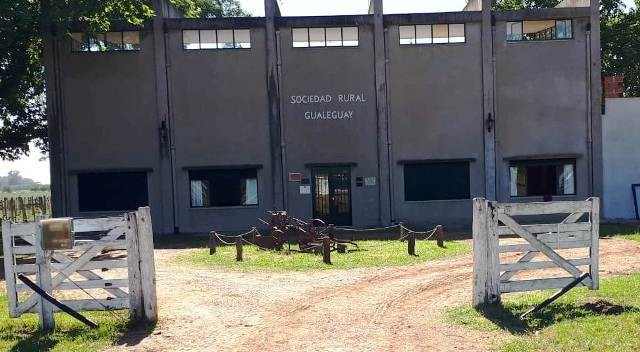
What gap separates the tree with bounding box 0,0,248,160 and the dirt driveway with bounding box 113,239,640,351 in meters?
10.5

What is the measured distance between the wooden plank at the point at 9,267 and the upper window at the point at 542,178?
18251 mm

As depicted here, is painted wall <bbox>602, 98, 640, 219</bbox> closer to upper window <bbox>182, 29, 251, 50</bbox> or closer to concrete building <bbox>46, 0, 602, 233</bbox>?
concrete building <bbox>46, 0, 602, 233</bbox>

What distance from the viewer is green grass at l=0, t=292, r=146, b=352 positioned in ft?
23.0

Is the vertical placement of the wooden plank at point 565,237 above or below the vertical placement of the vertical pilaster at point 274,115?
A: below

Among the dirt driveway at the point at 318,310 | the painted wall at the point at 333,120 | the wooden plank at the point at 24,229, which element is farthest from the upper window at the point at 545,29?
the wooden plank at the point at 24,229

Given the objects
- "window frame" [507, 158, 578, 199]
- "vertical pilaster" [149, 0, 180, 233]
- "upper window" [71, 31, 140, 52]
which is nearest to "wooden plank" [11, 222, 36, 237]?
"vertical pilaster" [149, 0, 180, 233]

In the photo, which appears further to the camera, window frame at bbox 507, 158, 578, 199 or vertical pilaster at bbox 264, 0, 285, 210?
window frame at bbox 507, 158, 578, 199

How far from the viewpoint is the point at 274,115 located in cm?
2102

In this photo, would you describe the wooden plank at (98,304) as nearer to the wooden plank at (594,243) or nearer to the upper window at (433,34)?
the wooden plank at (594,243)

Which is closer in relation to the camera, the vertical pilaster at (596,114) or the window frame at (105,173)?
the window frame at (105,173)

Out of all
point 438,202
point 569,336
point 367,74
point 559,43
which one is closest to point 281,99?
point 367,74

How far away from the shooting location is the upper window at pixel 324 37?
21.3 metres

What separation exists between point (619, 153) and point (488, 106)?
231 inches

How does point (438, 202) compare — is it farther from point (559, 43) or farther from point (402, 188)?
point (559, 43)
